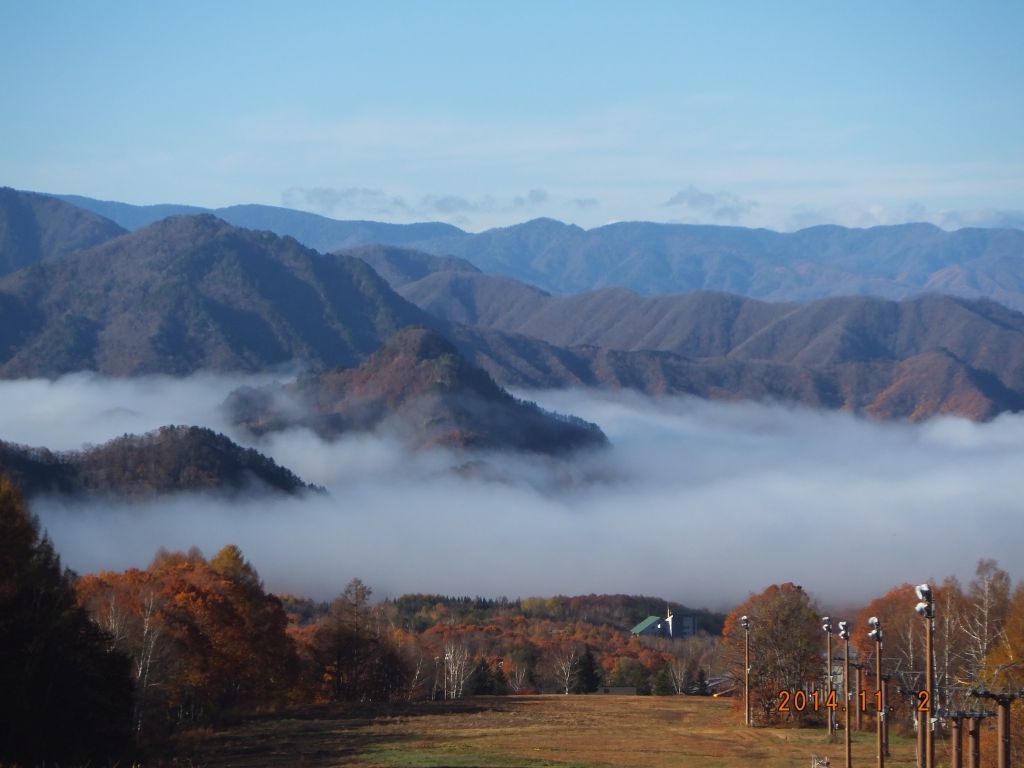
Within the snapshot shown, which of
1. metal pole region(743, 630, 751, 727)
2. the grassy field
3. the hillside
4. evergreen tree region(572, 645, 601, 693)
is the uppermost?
the hillside

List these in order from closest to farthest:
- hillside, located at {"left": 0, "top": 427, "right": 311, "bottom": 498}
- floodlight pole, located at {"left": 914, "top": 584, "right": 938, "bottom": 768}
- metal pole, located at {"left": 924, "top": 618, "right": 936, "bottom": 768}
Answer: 1. floodlight pole, located at {"left": 914, "top": 584, "right": 938, "bottom": 768}
2. metal pole, located at {"left": 924, "top": 618, "right": 936, "bottom": 768}
3. hillside, located at {"left": 0, "top": 427, "right": 311, "bottom": 498}

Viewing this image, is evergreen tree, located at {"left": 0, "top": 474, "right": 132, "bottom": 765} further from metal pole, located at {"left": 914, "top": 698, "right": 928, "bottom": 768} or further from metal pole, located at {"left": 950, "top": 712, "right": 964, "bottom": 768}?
metal pole, located at {"left": 914, "top": 698, "right": 928, "bottom": 768}

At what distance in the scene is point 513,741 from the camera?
164 feet

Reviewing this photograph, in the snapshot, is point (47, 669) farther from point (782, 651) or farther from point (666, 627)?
point (666, 627)

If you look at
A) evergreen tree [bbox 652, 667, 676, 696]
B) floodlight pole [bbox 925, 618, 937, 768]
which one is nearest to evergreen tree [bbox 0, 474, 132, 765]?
floodlight pole [bbox 925, 618, 937, 768]

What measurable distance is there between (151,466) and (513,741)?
106661mm

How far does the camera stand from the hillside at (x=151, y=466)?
13675 centimetres

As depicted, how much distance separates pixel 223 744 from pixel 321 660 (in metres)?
29.6

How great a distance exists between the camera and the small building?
14250 centimetres

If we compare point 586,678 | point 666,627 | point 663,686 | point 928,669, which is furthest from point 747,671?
point 666,627

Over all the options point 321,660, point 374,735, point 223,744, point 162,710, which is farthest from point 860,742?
point 321,660

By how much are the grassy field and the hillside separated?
258 feet

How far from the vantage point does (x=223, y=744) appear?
4938 cm

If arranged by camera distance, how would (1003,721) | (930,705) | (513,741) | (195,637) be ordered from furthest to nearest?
(195,637) → (513,741) → (930,705) → (1003,721)
